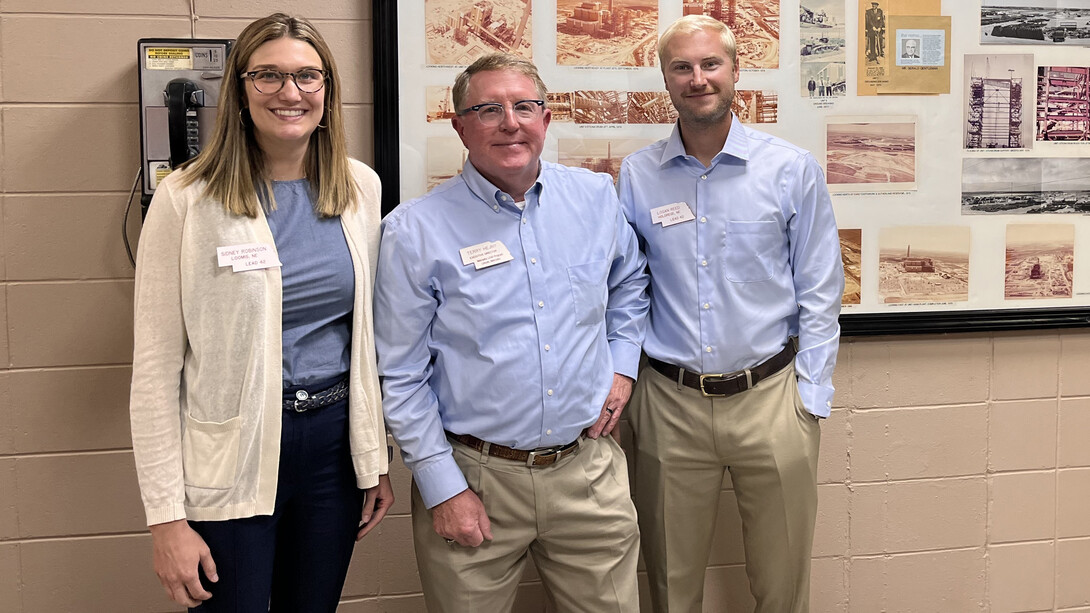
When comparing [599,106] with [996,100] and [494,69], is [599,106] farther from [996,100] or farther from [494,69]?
[996,100]

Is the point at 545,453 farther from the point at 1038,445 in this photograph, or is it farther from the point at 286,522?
the point at 1038,445

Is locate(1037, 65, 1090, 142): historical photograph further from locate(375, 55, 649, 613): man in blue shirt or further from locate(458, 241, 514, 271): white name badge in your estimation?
locate(458, 241, 514, 271): white name badge

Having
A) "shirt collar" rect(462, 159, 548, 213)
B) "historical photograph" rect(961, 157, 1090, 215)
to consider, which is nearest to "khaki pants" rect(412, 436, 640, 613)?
"shirt collar" rect(462, 159, 548, 213)

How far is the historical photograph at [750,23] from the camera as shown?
2.62m

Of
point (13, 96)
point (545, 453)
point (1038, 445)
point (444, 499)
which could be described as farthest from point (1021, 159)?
point (13, 96)

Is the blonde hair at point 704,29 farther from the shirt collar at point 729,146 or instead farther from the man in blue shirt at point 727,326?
the shirt collar at point 729,146

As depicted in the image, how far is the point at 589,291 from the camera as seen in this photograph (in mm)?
2051

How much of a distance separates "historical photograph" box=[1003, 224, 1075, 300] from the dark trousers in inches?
88.5

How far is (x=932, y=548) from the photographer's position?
2926 mm

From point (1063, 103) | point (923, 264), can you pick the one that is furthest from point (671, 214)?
point (1063, 103)

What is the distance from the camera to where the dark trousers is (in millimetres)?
1744

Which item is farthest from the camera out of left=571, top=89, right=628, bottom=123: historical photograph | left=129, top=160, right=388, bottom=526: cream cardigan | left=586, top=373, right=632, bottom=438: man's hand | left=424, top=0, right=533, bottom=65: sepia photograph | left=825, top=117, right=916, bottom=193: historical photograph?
left=825, top=117, right=916, bottom=193: historical photograph

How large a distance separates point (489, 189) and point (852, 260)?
4.44 feet

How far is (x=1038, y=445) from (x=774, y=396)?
50.6 inches
